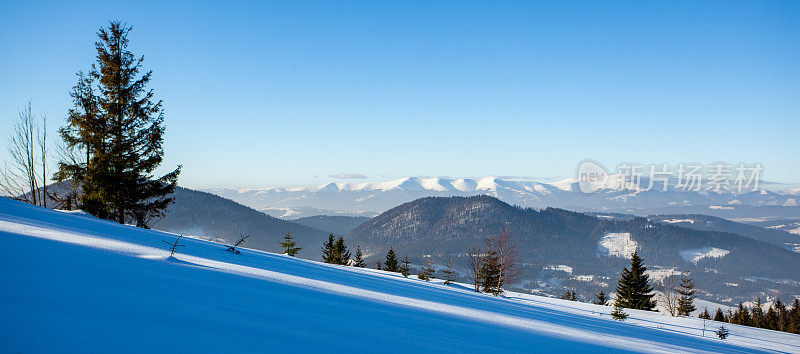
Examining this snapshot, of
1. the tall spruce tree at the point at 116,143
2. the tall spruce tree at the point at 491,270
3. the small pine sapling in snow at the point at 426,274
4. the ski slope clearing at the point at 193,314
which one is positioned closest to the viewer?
the ski slope clearing at the point at 193,314

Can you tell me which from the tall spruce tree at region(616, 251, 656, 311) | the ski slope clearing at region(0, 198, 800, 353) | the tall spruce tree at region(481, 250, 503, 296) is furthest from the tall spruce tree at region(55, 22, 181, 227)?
the tall spruce tree at region(616, 251, 656, 311)

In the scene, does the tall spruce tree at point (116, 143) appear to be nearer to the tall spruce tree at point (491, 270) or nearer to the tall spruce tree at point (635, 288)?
the tall spruce tree at point (491, 270)

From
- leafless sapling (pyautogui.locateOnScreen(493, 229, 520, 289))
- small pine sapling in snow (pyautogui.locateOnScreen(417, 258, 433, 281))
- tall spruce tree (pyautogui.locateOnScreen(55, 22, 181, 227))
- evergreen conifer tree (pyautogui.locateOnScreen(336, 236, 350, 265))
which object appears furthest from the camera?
evergreen conifer tree (pyautogui.locateOnScreen(336, 236, 350, 265))

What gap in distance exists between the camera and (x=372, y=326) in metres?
2.86

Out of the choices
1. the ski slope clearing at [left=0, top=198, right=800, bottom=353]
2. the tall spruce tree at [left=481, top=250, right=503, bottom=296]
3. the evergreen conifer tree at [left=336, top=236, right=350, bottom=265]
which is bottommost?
the evergreen conifer tree at [left=336, top=236, right=350, bottom=265]

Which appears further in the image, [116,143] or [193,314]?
[116,143]

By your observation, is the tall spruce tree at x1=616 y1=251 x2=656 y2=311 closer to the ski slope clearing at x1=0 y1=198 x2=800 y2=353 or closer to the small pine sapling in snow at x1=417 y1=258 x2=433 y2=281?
the small pine sapling in snow at x1=417 y1=258 x2=433 y2=281

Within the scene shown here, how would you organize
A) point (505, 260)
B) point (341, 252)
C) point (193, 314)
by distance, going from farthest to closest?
point (341, 252)
point (505, 260)
point (193, 314)

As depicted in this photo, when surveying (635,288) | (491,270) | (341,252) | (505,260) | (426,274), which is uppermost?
(505,260)

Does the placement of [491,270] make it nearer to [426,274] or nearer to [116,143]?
[426,274]

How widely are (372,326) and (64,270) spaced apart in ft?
7.70

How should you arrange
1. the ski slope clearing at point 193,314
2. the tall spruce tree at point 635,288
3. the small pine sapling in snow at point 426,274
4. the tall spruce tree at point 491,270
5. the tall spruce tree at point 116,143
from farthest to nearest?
1. the tall spruce tree at point 635,288
2. the tall spruce tree at point 491,270
3. the small pine sapling in snow at point 426,274
4. the tall spruce tree at point 116,143
5. the ski slope clearing at point 193,314

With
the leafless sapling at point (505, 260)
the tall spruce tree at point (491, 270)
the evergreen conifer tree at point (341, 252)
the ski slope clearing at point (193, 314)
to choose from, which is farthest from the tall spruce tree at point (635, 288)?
the ski slope clearing at point (193, 314)

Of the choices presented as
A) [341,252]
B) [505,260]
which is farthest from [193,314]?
[341,252]
